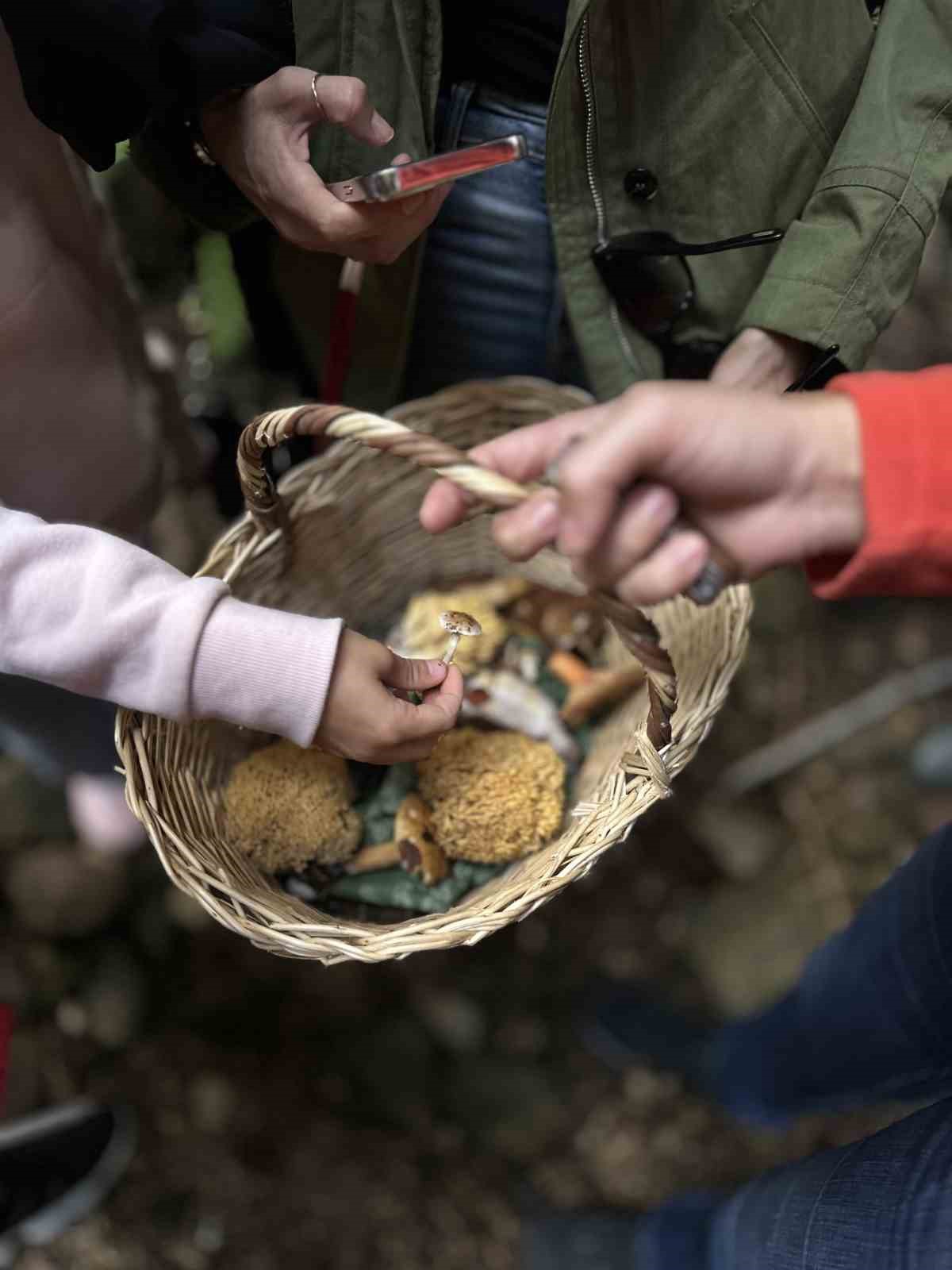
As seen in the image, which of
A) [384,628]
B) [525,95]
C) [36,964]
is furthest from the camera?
[36,964]

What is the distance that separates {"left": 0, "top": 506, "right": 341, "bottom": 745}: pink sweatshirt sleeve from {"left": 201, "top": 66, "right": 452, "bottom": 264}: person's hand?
0.84ft

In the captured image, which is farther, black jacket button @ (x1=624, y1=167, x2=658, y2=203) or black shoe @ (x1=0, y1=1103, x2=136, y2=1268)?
black shoe @ (x1=0, y1=1103, x2=136, y2=1268)

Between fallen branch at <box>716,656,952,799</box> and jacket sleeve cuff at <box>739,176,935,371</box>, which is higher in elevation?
jacket sleeve cuff at <box>739,176,935,371</box>

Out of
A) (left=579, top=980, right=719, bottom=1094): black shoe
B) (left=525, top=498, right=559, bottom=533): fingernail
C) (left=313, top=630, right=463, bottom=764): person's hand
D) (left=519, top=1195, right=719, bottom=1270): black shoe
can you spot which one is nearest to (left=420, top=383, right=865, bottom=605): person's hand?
(left=525, top=498, right=559, bottom=533): fingernail

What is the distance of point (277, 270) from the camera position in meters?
0.82

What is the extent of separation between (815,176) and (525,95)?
0.23 m

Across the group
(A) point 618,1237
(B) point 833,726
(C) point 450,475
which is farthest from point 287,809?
(B) point 833,726

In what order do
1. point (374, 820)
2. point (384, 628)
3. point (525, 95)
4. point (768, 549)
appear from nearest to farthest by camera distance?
point (768, 549) → point (525, 95) → point (374, 820) → point (384, 628)

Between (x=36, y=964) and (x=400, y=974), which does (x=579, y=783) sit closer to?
(x=400, y=974)

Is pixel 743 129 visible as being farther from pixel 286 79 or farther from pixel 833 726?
pixel 833 726

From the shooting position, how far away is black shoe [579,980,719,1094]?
113 cm

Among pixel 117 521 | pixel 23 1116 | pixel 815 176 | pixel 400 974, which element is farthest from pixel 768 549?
pixel 23 1116

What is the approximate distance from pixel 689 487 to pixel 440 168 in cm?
26

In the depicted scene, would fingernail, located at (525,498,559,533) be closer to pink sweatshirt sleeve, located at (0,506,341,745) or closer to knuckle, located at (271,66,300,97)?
pink sweatshirt sleeve, located at (0,506,341,745)
